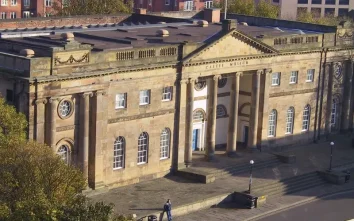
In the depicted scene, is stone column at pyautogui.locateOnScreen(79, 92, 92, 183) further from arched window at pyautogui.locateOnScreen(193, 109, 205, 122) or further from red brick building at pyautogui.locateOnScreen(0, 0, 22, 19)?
red brick building at pyautogui.locateOnScreen(0, 0, 22, 19)

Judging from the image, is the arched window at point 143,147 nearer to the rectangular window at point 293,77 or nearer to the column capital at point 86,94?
the column capital at point 86,94

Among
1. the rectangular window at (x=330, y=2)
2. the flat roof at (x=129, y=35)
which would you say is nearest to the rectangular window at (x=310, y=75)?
the flat roof at (x=129, y=35)

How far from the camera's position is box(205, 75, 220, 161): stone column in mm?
65875

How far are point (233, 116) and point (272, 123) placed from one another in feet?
19.2

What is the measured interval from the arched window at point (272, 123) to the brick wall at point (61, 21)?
21.9 metres

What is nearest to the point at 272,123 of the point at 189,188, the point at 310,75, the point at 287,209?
the point at 310,75

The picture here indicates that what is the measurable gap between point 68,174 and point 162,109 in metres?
20.6

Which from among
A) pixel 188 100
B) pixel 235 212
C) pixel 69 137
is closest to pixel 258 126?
pixel 188 100

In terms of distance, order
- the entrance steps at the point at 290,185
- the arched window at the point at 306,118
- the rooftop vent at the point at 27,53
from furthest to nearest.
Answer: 1. the arched window at the point at 306,118
2. the entrance steps at the point at 290,185
3. the rooftop vent at the point at 27,53

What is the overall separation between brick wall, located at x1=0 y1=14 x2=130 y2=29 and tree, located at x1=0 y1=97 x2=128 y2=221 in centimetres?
3289

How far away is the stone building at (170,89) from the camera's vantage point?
181 feet

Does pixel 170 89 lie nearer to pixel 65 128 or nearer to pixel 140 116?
pixel 140 116

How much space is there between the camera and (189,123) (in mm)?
64688

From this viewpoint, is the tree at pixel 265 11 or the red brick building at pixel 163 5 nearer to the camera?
the tree at pixel 265 11
